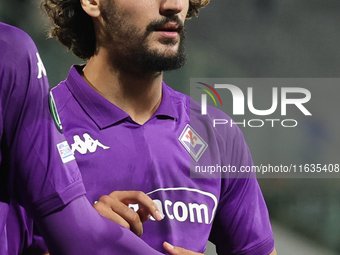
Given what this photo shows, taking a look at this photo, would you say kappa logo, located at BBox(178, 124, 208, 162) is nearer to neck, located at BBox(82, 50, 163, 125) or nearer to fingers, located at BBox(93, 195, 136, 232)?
neck, located at BBox(82, 50, 163, 125)

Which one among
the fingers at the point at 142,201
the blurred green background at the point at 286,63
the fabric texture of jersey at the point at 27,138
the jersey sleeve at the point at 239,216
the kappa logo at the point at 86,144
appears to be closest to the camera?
the fabric texture of jersey at the point at 27,138

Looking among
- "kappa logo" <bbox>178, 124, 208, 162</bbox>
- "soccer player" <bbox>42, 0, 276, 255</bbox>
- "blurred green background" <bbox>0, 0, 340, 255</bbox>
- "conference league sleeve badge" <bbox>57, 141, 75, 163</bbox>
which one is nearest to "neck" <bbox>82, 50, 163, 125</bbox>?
"soccer player" <bbox>42, 0, 276, 255</bbox>

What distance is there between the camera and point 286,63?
395cm

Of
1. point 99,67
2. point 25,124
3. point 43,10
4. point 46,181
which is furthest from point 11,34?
point 43,10

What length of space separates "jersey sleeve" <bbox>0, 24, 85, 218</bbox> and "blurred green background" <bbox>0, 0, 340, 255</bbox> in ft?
9.18

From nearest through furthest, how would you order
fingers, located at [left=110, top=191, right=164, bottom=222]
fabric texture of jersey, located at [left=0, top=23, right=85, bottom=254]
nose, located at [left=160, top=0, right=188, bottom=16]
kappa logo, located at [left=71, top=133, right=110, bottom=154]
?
1. fabric texture of jersey, located at [left=0, top=23, right=85, bottom=254]
2. fingers, located at [left=110, top=191, right=164, bottom=222]
3. kappa logo, located at [left=71, top=133, right=110, bottom=154]
4. nose, located at [left=160, top=0, right=188, bottom=16]

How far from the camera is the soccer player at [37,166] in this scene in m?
0.79

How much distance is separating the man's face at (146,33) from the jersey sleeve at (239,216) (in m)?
0.32

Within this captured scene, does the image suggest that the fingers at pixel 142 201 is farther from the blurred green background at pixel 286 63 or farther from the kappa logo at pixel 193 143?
the blurred green background at pixel 286 63

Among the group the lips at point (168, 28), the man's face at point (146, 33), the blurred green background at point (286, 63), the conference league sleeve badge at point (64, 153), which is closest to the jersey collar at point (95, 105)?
the man's face at point (146, 33)

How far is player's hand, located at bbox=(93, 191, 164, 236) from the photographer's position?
41.1 inches

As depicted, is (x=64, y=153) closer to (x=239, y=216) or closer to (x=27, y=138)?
(x=27, y=138)

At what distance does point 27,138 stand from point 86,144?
1.46ft

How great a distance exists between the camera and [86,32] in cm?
153
